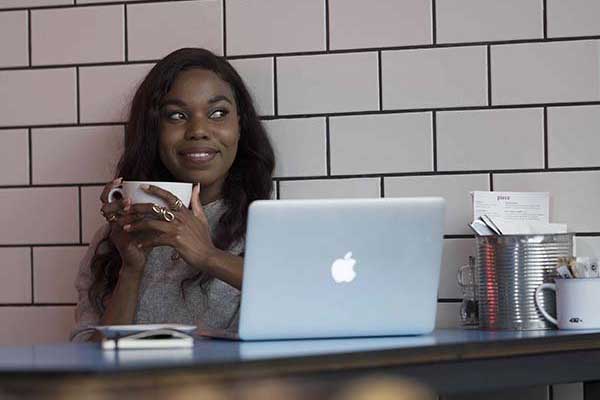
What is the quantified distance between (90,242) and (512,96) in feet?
3.32

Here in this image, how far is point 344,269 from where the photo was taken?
1911 millimetres

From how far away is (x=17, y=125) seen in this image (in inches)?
112

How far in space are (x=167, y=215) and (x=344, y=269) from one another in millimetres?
493

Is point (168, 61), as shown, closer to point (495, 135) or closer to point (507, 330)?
point (495, 135)

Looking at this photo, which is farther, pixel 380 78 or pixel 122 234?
pixel 380 78

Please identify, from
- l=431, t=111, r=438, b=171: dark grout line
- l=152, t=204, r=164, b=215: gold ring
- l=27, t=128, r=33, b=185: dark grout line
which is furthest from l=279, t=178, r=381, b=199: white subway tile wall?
l=27, t=128, r=33, b=185: dark grout line

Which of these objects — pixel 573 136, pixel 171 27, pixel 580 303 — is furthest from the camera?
pixel 171 27

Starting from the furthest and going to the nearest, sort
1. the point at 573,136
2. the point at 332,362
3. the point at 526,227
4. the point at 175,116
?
the point at 175,116 < the point at 573,136 < the point at 526,227 < the point at 332,362

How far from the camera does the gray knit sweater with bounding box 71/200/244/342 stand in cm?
259

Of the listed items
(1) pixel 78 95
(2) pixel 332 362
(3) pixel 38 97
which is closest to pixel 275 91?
(1) pixel 78 95

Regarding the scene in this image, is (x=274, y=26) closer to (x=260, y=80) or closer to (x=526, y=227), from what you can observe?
(x=260, y=80)

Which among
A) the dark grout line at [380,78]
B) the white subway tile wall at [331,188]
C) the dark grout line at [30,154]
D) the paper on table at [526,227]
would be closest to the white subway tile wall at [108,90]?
the dark grout line at [30,154]

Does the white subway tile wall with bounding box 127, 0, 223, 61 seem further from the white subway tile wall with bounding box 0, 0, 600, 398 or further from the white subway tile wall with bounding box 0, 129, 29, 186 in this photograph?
the white subway tile wall with bounding box 0, 129, 29, 186

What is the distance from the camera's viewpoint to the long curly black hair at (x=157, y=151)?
104 inches
